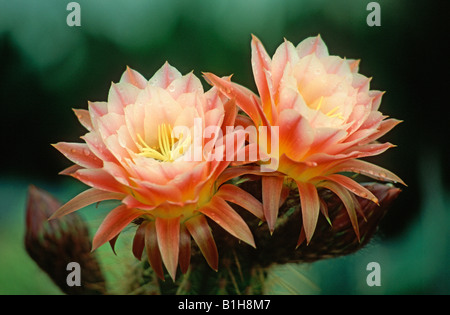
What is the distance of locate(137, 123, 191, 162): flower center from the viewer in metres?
0.64

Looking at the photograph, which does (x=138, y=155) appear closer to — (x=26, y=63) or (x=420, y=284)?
(x=26, y=63)

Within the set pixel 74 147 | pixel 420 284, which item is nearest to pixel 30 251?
pixel 74 147

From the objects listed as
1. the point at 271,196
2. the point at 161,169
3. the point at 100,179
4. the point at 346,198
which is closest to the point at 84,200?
the point at 100,179

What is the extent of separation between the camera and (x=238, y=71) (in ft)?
3.19

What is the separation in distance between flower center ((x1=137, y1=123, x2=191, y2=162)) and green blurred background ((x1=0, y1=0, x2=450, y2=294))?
0.30 metres

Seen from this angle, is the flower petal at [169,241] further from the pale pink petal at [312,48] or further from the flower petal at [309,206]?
the pale pink petal at [312,48]

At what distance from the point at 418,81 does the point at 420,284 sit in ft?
1.36

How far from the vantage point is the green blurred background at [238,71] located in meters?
0.93

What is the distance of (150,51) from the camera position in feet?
3.19

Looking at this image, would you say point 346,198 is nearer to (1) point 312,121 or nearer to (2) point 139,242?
(1) point 312,121

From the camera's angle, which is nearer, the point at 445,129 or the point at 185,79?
the point at 185,79

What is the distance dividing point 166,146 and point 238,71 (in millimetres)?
352

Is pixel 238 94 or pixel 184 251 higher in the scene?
pixel 238 94

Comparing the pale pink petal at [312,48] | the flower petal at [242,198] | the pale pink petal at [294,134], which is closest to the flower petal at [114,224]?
the flower petal at [242,198]
